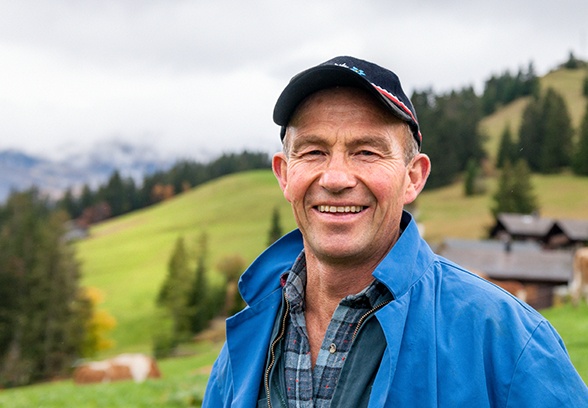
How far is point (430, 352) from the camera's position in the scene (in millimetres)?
2078

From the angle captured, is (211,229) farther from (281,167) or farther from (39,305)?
(281,167)

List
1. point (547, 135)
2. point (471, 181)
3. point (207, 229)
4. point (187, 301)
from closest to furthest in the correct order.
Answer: point (187, 301) < point (471, 181) < point (547, 135) < point (207, 229)

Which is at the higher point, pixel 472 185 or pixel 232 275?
pixel 472 185

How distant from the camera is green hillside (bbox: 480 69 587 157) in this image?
10599 cm

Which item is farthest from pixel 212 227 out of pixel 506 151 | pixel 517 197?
pixel 506 151

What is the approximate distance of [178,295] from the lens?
5375 centimetres

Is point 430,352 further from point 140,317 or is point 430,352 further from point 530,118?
point 530,118

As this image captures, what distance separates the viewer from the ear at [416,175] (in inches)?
102

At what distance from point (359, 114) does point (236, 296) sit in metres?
56.8

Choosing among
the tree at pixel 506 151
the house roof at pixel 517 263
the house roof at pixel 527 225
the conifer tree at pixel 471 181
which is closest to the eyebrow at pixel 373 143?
the house roof at pixel 517 263

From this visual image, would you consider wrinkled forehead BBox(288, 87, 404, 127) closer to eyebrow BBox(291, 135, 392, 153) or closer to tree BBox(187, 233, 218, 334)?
eyebrow BBox(291, 135, 392, 153)

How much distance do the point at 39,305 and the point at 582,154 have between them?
222 ft

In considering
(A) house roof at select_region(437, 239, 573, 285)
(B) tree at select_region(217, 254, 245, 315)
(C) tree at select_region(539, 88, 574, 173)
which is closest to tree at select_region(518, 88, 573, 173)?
(C) tree at select_region(539, 88, 574, 173)

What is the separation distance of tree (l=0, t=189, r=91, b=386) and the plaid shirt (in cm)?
4315
